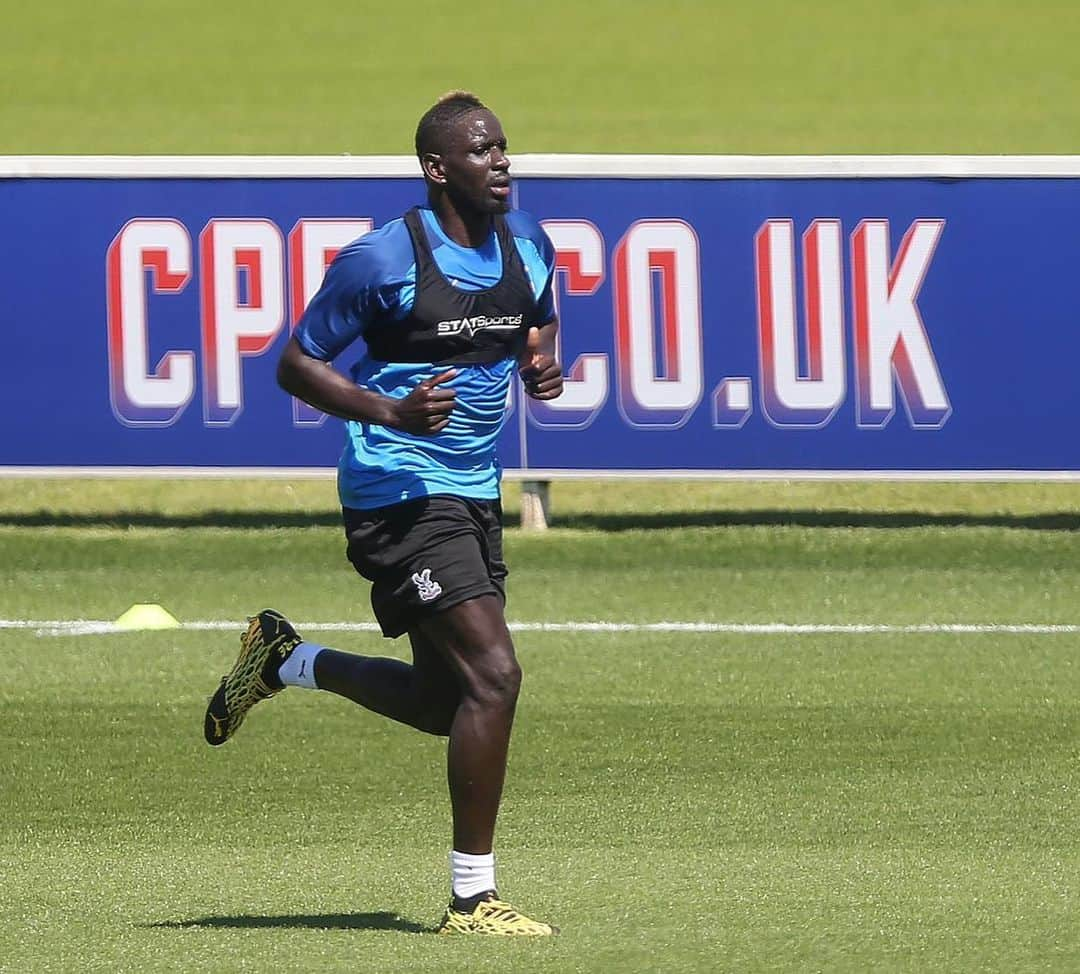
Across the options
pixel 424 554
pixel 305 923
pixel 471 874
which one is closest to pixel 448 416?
pixel 424 554

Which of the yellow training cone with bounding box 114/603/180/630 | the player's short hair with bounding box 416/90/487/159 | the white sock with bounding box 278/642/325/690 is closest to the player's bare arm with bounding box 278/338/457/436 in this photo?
the player's short hair with bounding box 416/90/487/159

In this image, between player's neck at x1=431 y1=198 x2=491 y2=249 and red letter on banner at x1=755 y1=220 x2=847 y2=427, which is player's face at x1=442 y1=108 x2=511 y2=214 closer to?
player's neck at x1=431 y1=198 x2=491 y2=249

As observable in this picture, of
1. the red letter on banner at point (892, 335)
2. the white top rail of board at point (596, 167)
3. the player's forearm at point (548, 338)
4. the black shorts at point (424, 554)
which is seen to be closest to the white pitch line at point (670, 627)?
the red letter on banner at point (892, 335)

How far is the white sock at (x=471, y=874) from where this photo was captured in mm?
6211

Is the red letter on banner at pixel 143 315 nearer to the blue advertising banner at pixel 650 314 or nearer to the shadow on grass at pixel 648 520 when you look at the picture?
the blue advertising banner at pixel 650 314

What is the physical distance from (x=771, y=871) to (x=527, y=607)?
15.1ft

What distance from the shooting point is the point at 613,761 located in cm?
860

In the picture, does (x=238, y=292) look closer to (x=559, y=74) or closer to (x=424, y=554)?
(x=424, y=554)

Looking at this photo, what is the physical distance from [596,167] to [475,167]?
659 cm

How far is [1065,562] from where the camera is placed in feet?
41.3

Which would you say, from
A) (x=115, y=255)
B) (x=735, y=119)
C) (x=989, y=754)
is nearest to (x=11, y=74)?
(x=735, y=119)

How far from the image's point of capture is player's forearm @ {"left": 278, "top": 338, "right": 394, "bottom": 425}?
6180mm

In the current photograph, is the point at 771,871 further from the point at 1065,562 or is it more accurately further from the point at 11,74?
the point at 11,74

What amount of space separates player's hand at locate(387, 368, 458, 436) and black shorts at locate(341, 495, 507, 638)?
0.26 metres
